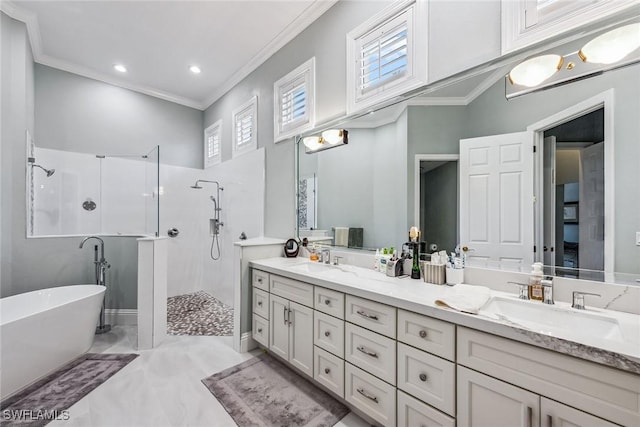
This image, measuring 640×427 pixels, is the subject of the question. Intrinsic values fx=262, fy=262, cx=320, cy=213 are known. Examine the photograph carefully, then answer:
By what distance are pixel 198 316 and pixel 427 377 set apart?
2.96 m

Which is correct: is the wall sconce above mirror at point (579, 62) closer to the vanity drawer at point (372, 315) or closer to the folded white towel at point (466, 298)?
the folded white towel at point (466, 298)

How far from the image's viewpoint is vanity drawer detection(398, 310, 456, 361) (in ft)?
3.82

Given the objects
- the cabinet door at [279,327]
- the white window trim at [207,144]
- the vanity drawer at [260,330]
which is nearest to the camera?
the cabinet door at [279,327]

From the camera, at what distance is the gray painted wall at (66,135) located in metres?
2.54

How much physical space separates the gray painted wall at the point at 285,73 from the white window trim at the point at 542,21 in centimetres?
96

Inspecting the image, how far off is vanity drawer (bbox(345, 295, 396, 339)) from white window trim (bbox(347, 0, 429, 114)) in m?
1.47

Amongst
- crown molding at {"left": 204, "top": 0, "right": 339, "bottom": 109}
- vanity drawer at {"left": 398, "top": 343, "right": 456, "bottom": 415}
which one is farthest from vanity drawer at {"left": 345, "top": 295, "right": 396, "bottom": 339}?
crown molding at {"left": 204, "top": 0, "right": 339, "bottom": 109}

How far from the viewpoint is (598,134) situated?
120 cm

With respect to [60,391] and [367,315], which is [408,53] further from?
[60,391]

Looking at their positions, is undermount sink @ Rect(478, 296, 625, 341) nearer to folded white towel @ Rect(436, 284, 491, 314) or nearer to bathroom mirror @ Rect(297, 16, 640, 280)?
folded white towel @ Rect(436, 284, 491, 314)

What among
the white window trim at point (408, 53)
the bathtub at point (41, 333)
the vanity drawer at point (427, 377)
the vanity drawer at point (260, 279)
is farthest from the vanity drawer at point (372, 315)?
the bathtub at point (41, 333)

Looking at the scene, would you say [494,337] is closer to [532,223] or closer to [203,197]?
[532,223]

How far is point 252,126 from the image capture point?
341 centimetres

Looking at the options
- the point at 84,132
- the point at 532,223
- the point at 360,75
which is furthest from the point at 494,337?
the point at 84,132
